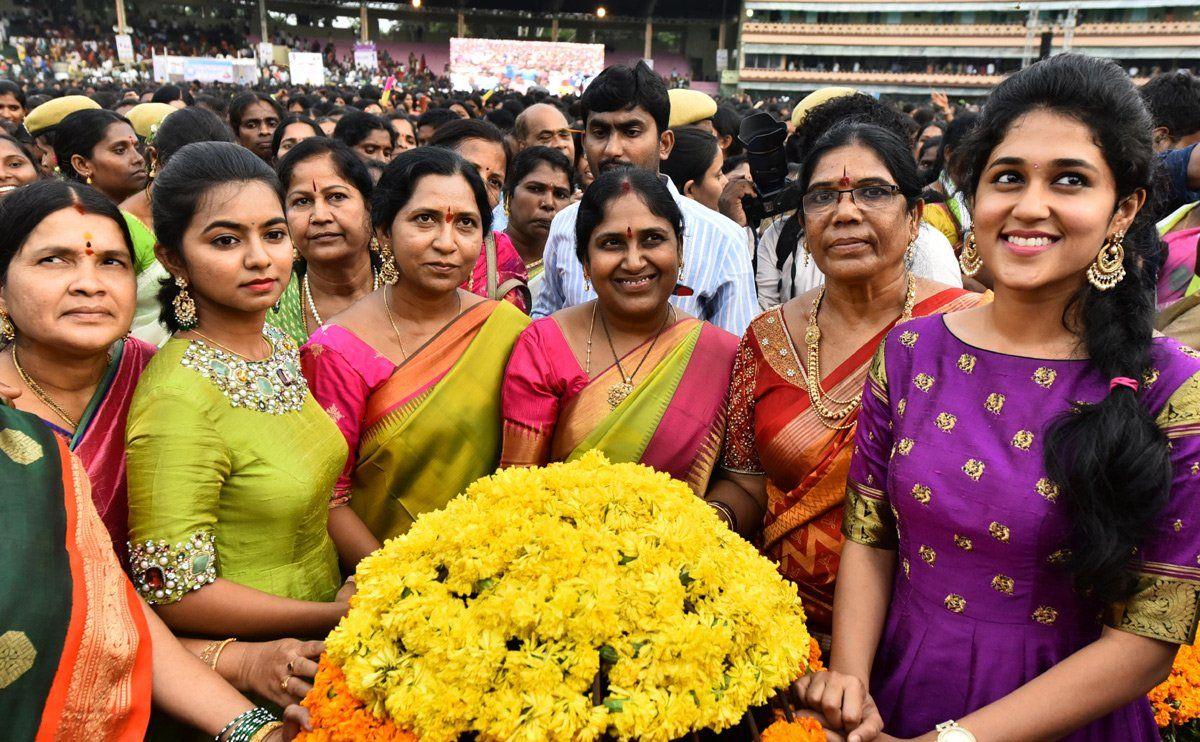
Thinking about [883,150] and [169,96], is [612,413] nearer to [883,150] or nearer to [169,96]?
[883,150]

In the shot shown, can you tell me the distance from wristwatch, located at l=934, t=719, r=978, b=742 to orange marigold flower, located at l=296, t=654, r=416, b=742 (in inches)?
40.4

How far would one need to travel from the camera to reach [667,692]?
1274mm

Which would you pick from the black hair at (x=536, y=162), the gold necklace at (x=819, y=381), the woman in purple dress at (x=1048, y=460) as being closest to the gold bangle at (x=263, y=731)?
the woman in purple dress at (x=1048, y=460)

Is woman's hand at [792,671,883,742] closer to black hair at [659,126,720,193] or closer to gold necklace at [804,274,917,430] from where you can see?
gold necklace at [804,274,917,430]

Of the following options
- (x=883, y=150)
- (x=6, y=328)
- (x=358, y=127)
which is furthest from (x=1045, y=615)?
(x=358, y=127)

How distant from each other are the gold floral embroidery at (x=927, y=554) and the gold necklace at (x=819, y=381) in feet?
1.61

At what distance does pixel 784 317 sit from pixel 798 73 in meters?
48.1

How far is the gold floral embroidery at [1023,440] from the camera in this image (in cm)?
164

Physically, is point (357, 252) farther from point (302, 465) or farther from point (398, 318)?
point (302, 465)

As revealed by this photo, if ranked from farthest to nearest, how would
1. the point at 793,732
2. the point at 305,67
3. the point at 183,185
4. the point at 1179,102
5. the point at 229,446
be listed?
1. the point at 305,67
2. the point at 1179,102
3. the point at 183,185
4. the point at 229,446
5. the point at 793,732

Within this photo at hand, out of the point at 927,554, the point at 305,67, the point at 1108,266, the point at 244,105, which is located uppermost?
the point at 305,67

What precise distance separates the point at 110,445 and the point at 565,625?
1.38 meters

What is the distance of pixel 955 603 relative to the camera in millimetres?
1773

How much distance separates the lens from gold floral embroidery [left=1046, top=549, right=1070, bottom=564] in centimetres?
162
